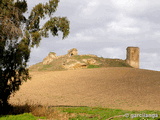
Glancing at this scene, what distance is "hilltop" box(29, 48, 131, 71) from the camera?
120ft

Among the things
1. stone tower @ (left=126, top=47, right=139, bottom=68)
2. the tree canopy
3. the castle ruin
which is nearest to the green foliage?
the tree canopy

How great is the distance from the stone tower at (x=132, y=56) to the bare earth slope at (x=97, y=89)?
10.8m

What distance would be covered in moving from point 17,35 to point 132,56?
29.6 meters

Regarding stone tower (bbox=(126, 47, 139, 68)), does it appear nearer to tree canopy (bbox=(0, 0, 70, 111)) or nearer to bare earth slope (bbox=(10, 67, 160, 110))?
bare earth slope (bbox=(10, 67, 160, 110))

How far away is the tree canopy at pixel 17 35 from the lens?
45.0ft

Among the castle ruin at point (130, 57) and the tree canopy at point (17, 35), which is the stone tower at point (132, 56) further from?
the tree canopy at point (17, 35)

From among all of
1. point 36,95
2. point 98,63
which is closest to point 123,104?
point 36,95

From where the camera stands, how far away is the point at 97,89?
23922 mm

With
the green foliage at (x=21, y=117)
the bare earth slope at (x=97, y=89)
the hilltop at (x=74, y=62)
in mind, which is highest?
the hilltop at (x=74, y=62)

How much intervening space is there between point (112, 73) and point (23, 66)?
16.6 m

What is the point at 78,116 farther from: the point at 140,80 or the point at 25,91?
the point at 140,80

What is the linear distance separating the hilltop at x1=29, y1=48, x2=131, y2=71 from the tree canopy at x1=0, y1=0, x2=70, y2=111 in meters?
20.4

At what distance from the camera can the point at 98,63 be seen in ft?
125

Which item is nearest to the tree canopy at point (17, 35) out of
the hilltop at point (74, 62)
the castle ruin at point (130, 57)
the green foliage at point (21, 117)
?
the green foliage at point (21, 117)
